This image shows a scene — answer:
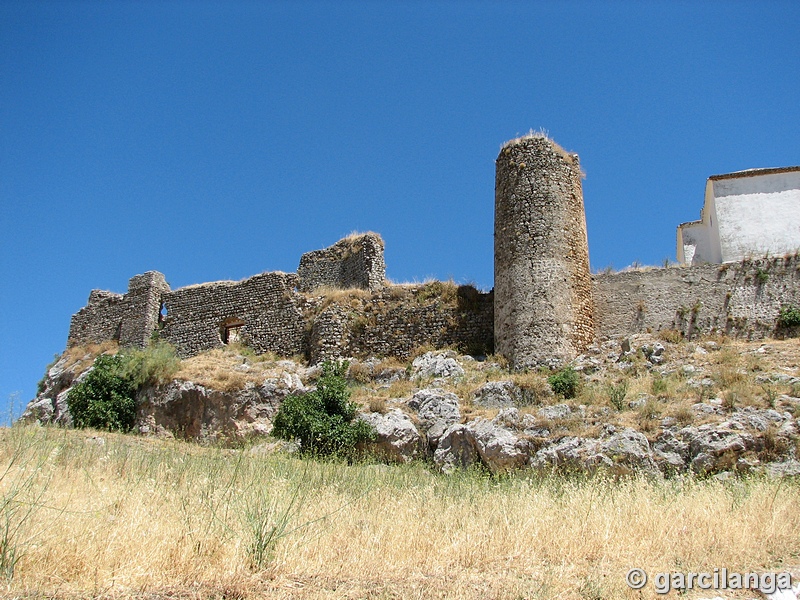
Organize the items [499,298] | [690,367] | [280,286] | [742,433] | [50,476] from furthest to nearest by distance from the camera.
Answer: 1. [280,286]
2. [499,298]
3. [690,367]
4. [742,433]
5. [50,476]

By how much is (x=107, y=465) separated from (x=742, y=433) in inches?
430

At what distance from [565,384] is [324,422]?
18.9ft

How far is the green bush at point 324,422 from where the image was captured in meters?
15.9

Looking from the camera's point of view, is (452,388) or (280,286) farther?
(280,286)

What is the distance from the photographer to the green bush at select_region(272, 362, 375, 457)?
15.9 m

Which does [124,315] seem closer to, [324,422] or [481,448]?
[324,422]

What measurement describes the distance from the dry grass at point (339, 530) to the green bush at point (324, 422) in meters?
5.23

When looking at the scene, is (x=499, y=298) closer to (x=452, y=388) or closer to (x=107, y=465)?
(x=452, y=388)

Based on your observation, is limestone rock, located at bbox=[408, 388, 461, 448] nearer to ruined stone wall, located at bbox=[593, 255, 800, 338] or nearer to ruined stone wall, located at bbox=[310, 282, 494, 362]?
ruined stone wall, located at bbox=[310, 282, 494, 362]

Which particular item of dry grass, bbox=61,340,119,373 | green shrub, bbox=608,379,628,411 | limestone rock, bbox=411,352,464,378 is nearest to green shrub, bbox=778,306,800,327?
green shrub, bbox=608,379,628,411

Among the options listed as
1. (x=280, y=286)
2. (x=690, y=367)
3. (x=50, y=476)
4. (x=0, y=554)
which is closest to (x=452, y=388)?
(x=690, y=367)

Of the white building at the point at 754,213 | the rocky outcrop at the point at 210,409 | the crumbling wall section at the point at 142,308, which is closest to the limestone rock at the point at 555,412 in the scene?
the rocky outcrop at the point at 210,409

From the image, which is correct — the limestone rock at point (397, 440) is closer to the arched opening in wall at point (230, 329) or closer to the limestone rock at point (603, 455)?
the limestone rock at point (603, 455)

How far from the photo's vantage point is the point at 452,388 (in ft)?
58.7
